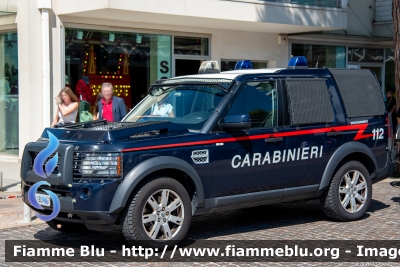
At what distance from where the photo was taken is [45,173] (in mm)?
6797

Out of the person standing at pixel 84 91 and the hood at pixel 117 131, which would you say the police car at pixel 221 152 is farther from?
the person standing at pixel 84 91

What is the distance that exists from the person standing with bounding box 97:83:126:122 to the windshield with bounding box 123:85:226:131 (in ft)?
6.29

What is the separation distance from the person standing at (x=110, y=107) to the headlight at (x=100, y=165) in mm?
3669

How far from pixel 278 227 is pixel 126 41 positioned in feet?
28.1

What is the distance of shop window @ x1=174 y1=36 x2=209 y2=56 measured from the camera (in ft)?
54.1

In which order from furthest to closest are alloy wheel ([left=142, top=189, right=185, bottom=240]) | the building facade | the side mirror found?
the building facade
the side mirror
alloy wheel ([left=142, top=189, right=185, bottom=240])

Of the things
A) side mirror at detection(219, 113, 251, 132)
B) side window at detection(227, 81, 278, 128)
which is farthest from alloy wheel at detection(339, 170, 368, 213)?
side mirror at detection(219, 113, 251, 132)

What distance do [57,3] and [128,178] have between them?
8.70 m

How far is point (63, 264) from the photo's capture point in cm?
642

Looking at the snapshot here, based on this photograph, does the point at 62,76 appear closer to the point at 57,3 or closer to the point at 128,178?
the point at 57,3

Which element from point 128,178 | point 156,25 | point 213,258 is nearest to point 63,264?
point 128,178

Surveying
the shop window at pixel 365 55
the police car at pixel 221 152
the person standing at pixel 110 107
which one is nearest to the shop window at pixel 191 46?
the shop window at pixel 365 55

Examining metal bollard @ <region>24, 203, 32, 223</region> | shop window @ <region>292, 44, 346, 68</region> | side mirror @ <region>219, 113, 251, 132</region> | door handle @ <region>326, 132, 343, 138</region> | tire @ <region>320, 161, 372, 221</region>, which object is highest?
shop window @ <region>292, 44, 346, 68</region>

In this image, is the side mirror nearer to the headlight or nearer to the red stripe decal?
the red stripe decal
